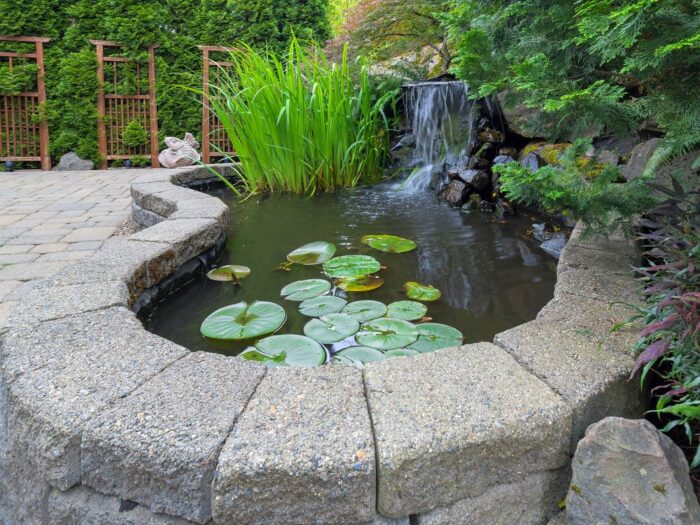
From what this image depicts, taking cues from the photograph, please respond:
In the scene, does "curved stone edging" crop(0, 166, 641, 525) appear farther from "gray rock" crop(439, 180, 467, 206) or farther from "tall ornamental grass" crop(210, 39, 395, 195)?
"tall ornamental grass" crop(210, 39, 395, 195)

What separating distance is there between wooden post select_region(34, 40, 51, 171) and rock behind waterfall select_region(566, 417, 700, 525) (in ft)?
22.7

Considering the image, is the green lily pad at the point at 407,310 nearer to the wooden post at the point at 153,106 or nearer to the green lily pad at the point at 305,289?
the green lily pad at the point at 305,289

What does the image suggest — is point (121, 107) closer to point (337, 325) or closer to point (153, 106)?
point (153, 106)

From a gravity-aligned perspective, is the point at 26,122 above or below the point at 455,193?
above

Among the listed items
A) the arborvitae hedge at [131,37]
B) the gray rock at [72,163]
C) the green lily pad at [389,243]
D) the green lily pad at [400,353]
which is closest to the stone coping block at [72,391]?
the green lily pad at [400,353]

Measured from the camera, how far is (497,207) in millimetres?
3117

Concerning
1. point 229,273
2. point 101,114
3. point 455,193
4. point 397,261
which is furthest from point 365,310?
point 101,114

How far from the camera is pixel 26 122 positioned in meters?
6.06

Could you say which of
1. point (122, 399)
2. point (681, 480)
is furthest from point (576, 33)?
point (122, 399)

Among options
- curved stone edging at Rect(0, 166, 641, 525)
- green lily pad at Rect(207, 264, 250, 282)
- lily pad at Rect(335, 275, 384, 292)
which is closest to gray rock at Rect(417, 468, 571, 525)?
curved stone edging at Rect(0, 166, 641, 525)

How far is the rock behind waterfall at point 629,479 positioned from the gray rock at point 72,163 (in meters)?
6.75

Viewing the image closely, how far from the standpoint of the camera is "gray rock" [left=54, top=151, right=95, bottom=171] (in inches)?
241

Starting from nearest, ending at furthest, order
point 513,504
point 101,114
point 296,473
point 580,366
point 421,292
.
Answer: point 296,473 → point 513,504 → point 580,366 → point 421,292 → point 101,114

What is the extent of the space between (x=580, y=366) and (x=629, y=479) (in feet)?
0.90
